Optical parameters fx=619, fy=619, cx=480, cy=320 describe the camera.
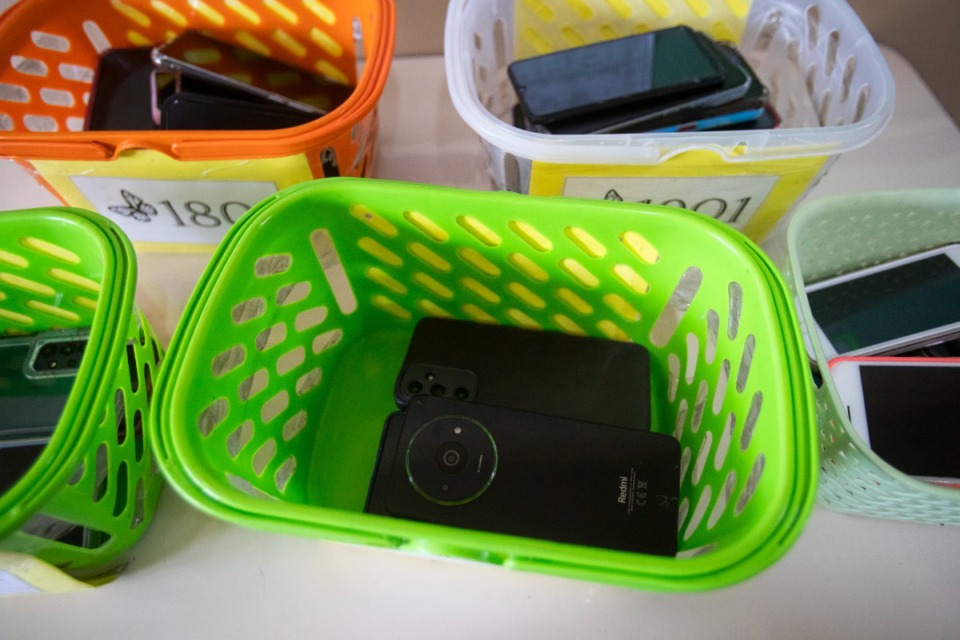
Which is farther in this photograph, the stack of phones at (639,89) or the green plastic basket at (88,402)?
the stack of phones at (639,89)

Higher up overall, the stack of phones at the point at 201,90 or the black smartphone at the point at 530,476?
the stack of phones at the point at 201,90

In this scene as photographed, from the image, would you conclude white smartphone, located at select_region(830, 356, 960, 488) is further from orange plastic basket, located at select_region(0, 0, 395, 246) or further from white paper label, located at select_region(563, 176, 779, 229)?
orange plastic basket, located at select_region(0, 0, 395, 246)

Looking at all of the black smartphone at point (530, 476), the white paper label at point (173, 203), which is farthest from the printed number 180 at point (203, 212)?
the black smartphone at point (530, 476)

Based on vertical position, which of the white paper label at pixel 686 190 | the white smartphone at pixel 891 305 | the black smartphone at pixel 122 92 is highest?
the black smartphone at pixel 122 92

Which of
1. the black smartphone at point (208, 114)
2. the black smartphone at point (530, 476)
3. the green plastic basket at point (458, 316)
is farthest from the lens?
the black smartphone at point (208, 114)

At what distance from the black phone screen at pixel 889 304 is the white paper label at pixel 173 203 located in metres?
0.49

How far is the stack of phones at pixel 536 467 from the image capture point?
0.43m

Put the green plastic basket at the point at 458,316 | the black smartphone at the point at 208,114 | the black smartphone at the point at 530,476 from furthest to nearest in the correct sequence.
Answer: the black smartphone at the point at 208,114
the black smartphone at the point at 530,476
the green plastic basket at the point at 458,316

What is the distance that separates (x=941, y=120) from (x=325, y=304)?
69cm

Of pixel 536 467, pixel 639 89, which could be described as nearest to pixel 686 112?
pixel 639 89

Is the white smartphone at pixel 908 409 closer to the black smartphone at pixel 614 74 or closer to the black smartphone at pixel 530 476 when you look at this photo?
the black smartphone at pixel 530 476

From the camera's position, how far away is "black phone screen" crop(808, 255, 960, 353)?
1.72 ft

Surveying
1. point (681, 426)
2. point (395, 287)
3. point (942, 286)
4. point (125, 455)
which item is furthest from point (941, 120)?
point (125, 455)

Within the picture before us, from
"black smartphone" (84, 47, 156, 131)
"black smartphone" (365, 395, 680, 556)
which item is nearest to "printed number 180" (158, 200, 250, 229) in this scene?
"black smartphone" (84, 47, 156, 131)
